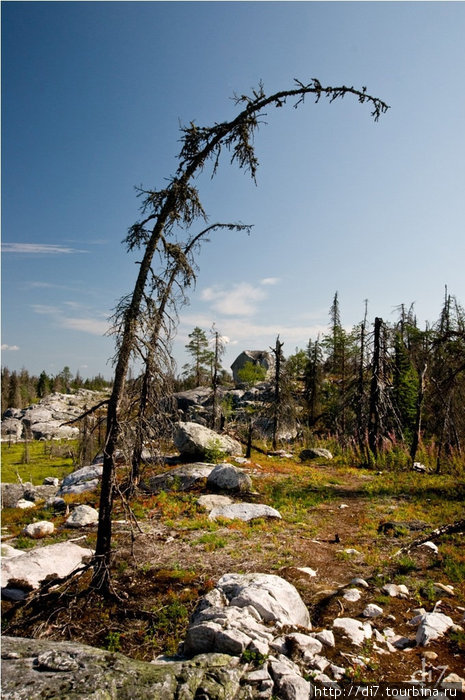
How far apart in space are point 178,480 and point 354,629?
9.95m

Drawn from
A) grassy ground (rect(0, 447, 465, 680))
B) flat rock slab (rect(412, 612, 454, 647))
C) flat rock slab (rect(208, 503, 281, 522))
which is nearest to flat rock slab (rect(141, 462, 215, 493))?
grassy ground (rect(0, 447, 465, 680))

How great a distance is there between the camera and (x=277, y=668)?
3.95 m

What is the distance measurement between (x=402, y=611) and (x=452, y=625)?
785 mm

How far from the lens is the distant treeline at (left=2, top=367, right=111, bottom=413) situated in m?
105

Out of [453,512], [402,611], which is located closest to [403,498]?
[453,512]

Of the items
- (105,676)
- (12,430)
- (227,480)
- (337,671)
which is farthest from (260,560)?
(12,430)

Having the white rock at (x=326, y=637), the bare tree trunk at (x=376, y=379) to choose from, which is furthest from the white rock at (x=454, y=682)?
the bare tree trunk at (x=376, y=379)

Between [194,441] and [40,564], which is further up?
[194,441]

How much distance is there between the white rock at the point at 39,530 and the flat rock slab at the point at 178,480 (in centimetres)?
394

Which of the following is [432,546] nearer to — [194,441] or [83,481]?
[194,441]

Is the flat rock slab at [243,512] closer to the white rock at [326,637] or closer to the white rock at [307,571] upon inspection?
the white rock at [307,571]

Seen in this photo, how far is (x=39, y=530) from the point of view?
32.7 feet

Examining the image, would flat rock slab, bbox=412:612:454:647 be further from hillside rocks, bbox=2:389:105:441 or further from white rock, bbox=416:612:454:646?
hillside rocks, bbox=2:389:105:441

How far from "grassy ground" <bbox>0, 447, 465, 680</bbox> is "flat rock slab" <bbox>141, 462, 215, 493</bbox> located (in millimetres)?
883
